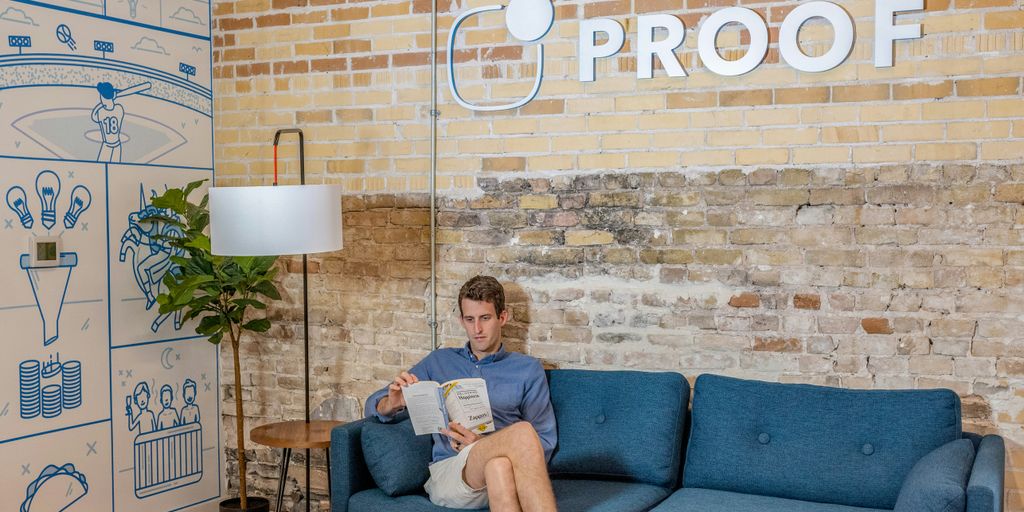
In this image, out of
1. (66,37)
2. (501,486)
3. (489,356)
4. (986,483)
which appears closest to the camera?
(986,483)

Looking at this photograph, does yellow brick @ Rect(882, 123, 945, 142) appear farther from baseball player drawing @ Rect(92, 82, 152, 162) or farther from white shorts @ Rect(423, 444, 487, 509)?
baseball player drawing @ Rect(92, 82, 152, 162)

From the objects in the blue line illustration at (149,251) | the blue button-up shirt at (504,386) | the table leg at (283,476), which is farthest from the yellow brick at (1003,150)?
the blue line illustration at (149,251)

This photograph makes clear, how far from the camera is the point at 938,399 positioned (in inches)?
138

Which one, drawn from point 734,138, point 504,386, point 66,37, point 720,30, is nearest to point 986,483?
point 734,138

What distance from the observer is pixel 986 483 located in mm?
2867

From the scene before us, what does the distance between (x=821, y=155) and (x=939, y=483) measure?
56.2 inches

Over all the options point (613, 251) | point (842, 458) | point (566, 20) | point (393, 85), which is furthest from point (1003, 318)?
point (393, 85)

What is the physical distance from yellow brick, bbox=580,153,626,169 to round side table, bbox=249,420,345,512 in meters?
1.57

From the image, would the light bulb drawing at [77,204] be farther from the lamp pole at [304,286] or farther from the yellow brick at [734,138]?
the yellow brick at [734,138]

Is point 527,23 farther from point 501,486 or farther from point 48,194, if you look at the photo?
point 48,194

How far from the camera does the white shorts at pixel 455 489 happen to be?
138 inches

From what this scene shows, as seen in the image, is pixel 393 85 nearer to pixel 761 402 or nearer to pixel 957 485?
pixel 761 402

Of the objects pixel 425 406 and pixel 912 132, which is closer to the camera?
pixel 425 406

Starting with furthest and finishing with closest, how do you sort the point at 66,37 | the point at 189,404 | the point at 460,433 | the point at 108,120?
1. the point at 189,404
2. the point at 108,120
3. the point at 66,37
4. the point at 460,433
